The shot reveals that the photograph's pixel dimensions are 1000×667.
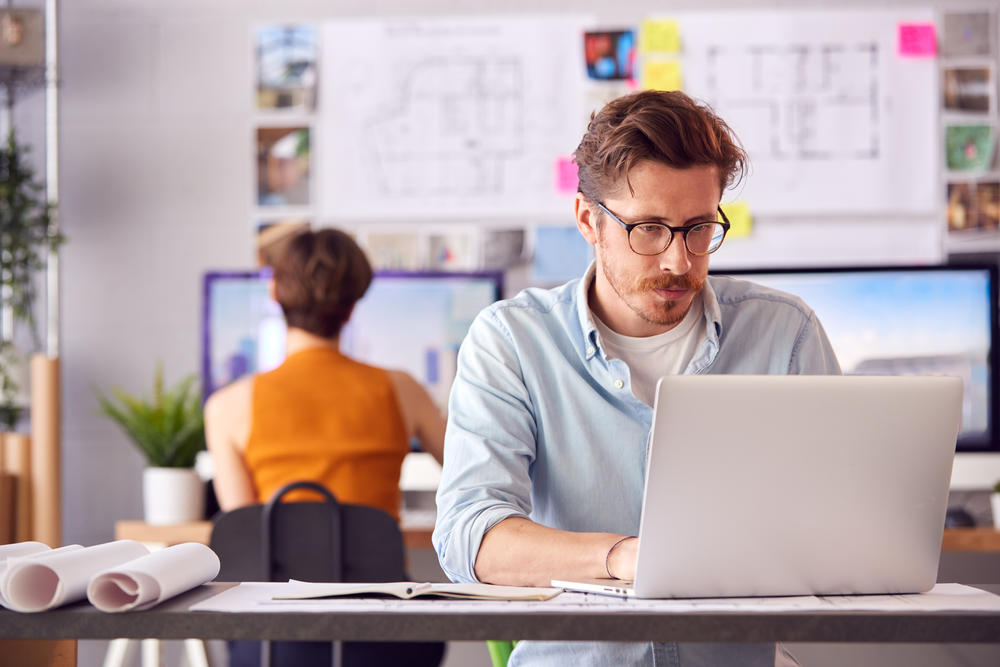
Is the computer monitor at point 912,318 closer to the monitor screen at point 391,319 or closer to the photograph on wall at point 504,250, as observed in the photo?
the photograph on wall at point 504,250

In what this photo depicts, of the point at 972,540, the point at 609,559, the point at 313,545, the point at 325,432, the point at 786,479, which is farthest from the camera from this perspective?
the point at 972,540

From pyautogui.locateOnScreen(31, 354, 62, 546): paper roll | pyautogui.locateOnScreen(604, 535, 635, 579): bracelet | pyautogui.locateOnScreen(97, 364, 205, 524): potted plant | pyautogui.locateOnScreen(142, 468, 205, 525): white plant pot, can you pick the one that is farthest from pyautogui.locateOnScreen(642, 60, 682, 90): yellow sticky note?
pyautogui.locateOnScreen(604, 535, 635, 579): bracelet

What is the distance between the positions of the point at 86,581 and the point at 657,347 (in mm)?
769

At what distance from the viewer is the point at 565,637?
0.76m

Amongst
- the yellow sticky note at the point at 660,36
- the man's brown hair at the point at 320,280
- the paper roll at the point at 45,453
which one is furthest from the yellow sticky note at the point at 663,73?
the paper roll at the point at 45,453

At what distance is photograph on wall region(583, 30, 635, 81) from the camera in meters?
2.78

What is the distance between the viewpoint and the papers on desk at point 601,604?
777mm

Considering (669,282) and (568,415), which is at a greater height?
(669,282)

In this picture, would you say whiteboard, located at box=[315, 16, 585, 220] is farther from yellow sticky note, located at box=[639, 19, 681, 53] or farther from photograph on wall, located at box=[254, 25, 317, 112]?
yellow sticky note, located at box=[639, 19, 681, 53]

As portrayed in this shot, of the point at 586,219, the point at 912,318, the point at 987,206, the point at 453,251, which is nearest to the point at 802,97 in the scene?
the point at 987,206

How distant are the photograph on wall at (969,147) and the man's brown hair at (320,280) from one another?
1644mm

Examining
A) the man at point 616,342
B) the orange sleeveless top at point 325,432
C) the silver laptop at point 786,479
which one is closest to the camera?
the silver laptop at point 786,479

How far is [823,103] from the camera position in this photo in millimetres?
2750

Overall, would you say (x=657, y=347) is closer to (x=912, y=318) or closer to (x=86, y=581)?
(x=86, y=581)
